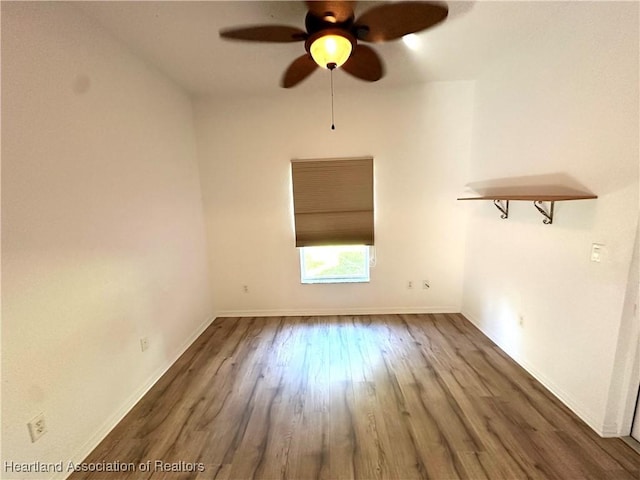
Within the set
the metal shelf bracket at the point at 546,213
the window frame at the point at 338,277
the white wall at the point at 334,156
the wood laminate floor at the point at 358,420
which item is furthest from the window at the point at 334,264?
the metal shelf bracket at the point at 546,213

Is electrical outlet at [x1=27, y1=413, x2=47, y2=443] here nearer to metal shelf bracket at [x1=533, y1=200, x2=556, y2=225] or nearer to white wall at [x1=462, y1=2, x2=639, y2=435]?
white wall at [x1=462, y1=2, x2=639, y2=435]

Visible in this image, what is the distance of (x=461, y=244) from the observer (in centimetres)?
347

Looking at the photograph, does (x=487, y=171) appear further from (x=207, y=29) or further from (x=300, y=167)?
(x=207, y=29)

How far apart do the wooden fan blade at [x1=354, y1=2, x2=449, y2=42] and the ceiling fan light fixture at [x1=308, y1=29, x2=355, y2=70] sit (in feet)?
0.40

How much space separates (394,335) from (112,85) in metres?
3.39

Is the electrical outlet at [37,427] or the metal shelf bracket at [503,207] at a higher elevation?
the metal shelf bracket at [503,207]

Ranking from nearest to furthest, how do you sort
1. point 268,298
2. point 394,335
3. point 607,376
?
point 607,376 < point 394,335 < point 268,298

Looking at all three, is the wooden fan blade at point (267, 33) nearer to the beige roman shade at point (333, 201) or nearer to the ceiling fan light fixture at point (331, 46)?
the ceiling fan light fixture at point (331, 46)

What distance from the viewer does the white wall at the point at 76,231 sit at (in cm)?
139

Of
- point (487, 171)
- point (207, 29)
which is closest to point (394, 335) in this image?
point (487, 171)

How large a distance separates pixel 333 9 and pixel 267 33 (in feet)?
1.48

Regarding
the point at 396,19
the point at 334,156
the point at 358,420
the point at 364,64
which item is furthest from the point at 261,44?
the point at 358,420

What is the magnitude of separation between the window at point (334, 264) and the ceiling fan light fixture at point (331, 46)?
227 centimetres

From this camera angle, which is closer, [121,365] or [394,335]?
[121,365]
